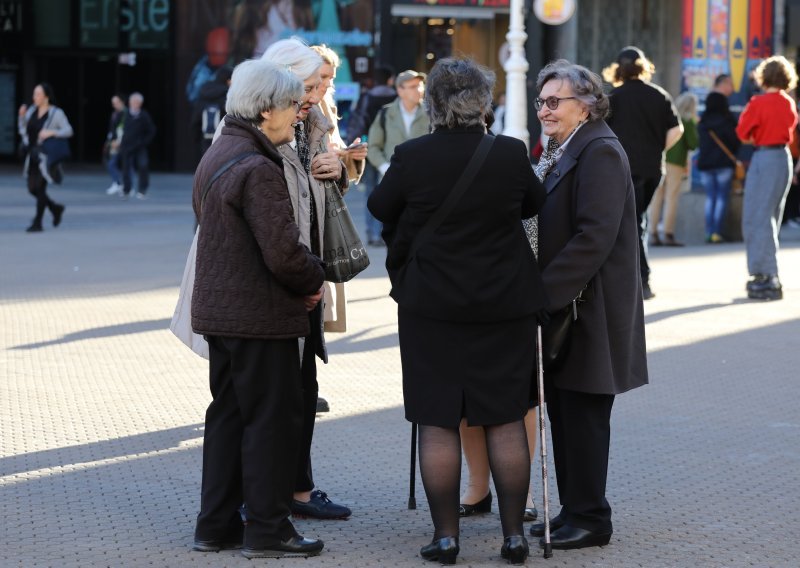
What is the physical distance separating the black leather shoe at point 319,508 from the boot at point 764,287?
708 cm

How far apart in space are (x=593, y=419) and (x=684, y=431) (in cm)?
217

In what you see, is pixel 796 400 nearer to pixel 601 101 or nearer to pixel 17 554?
pixel 601 101

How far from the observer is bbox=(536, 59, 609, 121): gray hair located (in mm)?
5160

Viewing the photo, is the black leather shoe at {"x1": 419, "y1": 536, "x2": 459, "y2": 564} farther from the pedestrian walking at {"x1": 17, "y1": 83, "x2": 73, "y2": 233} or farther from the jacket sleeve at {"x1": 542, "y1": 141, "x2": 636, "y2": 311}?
the pedestrian walking at {"x1": 17, "y1": 83, "x2": 73, "y2": 233}

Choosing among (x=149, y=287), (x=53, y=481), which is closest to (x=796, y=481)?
(x=53, y=481)

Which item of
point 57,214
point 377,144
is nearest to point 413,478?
point 377,144

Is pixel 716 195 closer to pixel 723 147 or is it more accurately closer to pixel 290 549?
pixel 723 147

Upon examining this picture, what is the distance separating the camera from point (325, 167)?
5.50 meters

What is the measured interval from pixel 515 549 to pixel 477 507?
29.0 inches

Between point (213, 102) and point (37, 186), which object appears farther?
point (37, 186)

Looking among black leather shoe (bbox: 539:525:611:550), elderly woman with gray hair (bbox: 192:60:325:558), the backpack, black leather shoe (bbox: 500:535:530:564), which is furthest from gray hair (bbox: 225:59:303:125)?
the backpack

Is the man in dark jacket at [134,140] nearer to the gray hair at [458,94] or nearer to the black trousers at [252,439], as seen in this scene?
the black trousers at [252,439]

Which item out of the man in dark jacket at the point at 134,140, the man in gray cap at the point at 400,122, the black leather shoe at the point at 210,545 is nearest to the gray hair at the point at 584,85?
the black leather shoe at the point at 210,545

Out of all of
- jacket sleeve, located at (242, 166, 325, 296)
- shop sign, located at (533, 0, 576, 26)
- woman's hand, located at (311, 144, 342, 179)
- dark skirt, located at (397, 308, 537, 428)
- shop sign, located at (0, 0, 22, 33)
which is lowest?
dark skirt, located at (397, 308, 537, 428)
